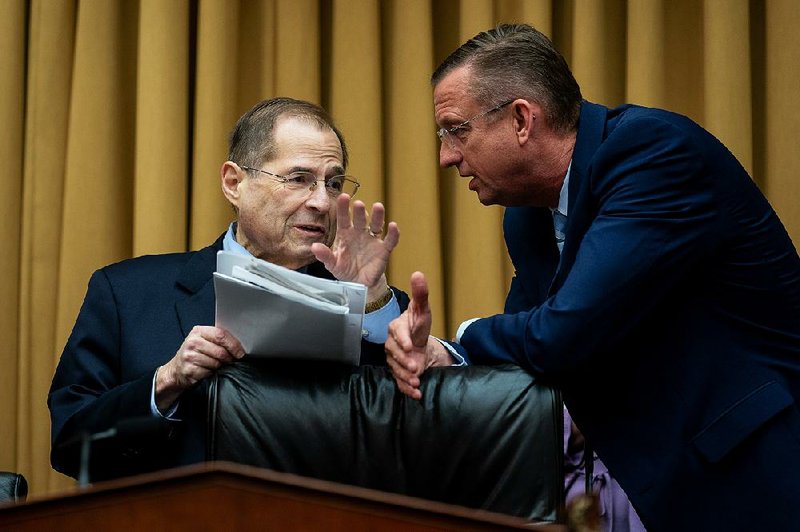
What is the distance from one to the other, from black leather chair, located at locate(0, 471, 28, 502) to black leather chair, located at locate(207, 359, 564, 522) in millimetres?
509

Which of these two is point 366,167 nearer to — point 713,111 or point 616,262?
point 713,111

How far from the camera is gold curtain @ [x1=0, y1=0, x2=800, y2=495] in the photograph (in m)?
3.51

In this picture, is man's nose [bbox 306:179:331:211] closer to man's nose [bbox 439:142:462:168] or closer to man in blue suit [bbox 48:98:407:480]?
man in blue suit [bbox 48:98:407:480]

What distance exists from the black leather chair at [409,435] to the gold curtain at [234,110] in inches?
56.1

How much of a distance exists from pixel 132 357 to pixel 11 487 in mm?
419

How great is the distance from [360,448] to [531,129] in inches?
32.1

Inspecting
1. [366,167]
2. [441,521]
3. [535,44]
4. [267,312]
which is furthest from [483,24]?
[441,521]

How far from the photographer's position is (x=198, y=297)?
8.95 feet

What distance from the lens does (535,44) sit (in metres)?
2.58

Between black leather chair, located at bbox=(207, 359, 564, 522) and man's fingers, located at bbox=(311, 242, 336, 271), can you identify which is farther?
man's fingers, located at bbox=(311, 242, 336, 271)

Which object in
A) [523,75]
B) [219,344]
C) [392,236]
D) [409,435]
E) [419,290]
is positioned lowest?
[409,435]

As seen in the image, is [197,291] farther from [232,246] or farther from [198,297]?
[232,246]

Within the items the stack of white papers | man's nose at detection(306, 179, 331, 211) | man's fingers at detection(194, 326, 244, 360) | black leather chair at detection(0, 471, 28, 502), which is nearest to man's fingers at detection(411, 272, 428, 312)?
the stack of white papers

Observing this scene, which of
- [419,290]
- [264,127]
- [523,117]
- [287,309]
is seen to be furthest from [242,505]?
[264,127]
